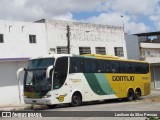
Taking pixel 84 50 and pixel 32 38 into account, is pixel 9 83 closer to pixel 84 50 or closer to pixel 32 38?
pixel 32 38

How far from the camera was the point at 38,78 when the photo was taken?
71.8 feet

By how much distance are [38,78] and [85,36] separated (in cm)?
1593

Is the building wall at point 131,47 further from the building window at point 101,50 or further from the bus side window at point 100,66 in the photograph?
the bus side window at point 100,66

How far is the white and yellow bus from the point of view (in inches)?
856

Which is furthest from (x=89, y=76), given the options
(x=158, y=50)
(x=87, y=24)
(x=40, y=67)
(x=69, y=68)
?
(x=158, y=50)

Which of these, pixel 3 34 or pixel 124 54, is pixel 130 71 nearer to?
pixel 3 34

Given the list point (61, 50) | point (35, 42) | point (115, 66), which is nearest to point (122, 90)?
point (115, 66)

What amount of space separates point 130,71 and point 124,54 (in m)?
A: 13.2

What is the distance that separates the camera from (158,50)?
189 feet

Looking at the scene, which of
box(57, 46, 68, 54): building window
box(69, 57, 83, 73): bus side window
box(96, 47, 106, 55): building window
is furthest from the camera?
box(96, 47, 106, 55): building window

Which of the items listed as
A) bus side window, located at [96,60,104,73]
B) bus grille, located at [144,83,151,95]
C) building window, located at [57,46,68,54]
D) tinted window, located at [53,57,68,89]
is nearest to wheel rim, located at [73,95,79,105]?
tinted window, located at [53,57,68,89]

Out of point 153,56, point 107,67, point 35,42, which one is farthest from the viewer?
point 153,56

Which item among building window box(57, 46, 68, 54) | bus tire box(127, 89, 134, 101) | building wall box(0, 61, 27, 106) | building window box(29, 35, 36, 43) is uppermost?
building window box(29, 35, 36, 43)

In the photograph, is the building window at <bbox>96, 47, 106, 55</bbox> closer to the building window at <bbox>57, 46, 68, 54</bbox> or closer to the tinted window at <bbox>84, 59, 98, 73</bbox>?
the building window at <bbox>57, 46, 68, 54</bbox>
